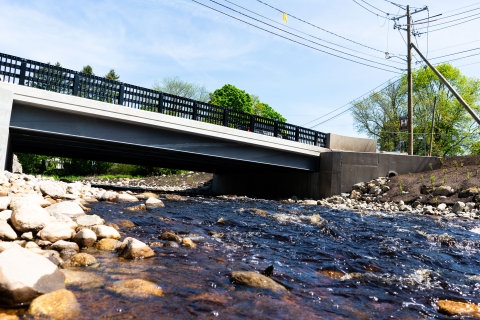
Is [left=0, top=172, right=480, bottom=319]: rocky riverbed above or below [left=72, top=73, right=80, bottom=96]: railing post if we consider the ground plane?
below

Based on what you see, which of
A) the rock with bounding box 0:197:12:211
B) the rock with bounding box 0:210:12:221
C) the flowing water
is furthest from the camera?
the rock with bounding box 0:197:12:211

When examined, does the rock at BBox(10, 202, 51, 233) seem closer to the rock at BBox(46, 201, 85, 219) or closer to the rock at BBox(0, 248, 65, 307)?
the rock at BBox(46, 201, 85, 219)

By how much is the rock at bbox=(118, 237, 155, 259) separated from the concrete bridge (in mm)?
8696

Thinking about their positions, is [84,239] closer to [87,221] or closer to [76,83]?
[87,221]

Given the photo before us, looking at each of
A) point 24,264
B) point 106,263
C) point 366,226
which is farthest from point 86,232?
point 366,226

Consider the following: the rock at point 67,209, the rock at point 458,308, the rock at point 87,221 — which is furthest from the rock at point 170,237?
the rock at point 458,308

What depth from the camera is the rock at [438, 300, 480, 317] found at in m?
3.88

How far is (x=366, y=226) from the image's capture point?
10.0 m

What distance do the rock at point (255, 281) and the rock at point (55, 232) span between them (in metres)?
2.71

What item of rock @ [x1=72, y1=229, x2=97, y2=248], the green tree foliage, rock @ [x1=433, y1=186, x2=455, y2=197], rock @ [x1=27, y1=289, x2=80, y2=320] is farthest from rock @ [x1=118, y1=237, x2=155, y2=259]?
the green tree foliage

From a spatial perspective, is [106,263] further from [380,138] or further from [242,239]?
[380,138]

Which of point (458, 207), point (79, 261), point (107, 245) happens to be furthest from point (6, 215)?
point (458, 207)

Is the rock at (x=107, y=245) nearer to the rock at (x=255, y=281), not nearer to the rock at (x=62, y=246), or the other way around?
the rock at (x=62, y=246)

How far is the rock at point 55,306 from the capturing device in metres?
3.06
